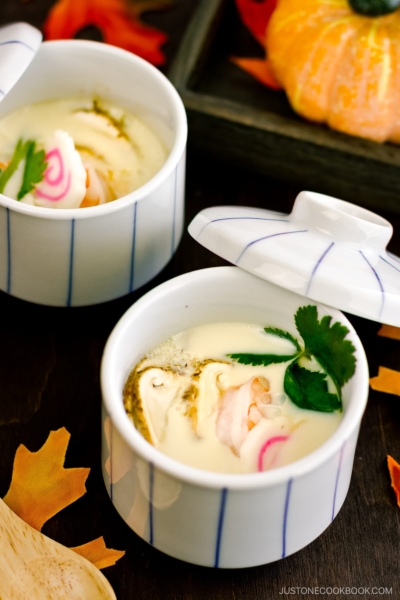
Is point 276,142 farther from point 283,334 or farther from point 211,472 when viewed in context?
point 211,472

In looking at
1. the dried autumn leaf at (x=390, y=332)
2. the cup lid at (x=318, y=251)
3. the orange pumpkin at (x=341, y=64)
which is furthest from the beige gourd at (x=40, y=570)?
the orange pumpkin at (x=341, y=64)

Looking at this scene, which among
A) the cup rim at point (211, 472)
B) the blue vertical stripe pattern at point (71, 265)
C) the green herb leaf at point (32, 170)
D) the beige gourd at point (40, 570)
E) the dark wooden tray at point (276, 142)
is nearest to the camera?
the cup rim at point (211, 472)

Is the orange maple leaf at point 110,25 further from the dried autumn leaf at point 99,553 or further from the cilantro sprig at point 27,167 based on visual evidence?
the dried autumn leaf at point 99,553

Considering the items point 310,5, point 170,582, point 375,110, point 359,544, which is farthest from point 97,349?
Result: point 310,5

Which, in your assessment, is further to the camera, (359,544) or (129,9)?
(129,9)

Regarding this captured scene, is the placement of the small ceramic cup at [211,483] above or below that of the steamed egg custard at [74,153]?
below

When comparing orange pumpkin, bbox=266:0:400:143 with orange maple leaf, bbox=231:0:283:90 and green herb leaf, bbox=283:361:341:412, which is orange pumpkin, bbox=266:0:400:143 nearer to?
orange maple leaf, bbox=231:0:283:90

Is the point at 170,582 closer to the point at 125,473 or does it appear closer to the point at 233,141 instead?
the point at 125,473
